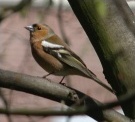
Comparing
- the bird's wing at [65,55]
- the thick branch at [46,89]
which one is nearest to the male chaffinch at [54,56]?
the bird's wing at [65,55]

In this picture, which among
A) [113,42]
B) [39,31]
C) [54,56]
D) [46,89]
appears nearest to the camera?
[46,89]

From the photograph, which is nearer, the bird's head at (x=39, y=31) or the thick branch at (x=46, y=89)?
the thick branch at (x=46, y=89)

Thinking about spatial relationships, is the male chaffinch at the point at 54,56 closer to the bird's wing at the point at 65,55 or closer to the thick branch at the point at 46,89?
the bird's wing at the point at 65,55

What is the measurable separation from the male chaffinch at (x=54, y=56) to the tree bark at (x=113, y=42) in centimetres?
105

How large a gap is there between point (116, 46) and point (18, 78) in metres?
0.61

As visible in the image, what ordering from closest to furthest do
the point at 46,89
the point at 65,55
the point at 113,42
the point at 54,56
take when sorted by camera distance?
the point at 46,89 → the point at 113,42 → the point at 65,55 → the point at 54,56

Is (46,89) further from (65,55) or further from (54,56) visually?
(54,56)

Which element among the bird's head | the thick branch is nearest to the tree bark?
the thick branch

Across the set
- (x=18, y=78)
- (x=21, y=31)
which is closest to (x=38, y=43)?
(x=18, y=78)

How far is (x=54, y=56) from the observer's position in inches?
197

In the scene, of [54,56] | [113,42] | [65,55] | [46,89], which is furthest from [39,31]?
[46,89]

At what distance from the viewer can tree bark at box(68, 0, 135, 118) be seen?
127 inches

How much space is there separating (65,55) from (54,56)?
0.62 ft

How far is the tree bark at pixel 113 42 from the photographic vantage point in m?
3.22
